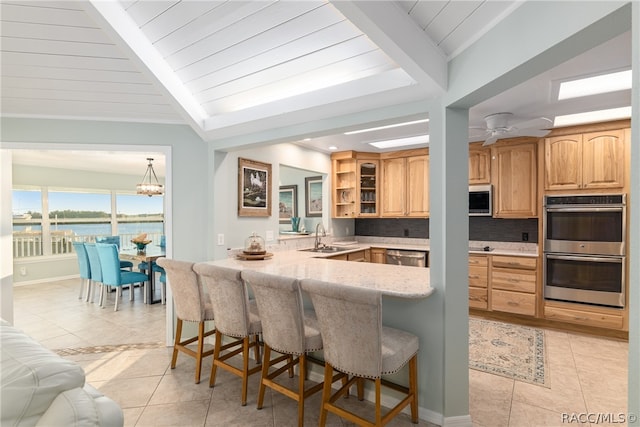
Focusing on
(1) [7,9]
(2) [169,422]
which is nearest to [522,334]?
(2) [169,422]

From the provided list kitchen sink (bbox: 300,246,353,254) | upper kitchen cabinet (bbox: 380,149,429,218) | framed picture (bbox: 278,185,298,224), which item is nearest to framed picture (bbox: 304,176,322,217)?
framed picture (bbox: 278,185,298,224)

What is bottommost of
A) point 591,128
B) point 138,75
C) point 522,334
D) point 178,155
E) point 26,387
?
point 522,334

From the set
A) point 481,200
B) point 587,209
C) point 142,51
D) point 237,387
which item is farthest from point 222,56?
point 587,209

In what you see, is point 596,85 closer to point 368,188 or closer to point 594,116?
point 594,116

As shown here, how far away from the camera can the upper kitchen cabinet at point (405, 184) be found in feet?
16.7

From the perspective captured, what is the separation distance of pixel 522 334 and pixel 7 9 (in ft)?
17.8

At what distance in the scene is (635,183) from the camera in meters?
0.92

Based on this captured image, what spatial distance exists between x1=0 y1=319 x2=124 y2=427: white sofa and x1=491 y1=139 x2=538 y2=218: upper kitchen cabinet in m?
4.62

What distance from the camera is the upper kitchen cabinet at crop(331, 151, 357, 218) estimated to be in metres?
5.35

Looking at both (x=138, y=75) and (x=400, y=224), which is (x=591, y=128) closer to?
(x=400, y=224)

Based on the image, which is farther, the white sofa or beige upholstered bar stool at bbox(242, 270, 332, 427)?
beige upholstered bar stool at bbox(242, 270, 332, 427)

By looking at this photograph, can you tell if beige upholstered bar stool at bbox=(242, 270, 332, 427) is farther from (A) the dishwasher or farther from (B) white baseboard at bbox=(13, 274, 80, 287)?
(B) white baseboard at bbox=(13, 274, 80, 287)

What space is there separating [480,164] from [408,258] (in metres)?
1.70

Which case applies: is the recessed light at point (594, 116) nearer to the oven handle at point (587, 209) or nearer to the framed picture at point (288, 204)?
the oven handle at point (587, 209)
